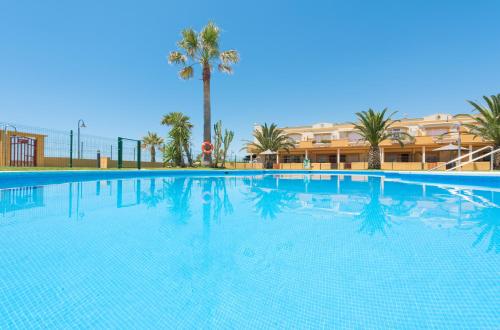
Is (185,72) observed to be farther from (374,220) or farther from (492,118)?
(492,118)

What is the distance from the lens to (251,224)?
3797 millimetres

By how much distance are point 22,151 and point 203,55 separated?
1405cm

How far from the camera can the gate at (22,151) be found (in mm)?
13680

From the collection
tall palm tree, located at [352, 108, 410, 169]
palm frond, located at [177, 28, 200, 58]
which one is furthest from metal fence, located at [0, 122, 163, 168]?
tall palm tree, located at [352, 108, 410, 169]

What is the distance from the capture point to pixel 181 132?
83.1 feet

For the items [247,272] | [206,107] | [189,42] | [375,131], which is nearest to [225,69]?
[189,42]

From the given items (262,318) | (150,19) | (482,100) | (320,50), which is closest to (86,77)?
(150,19)

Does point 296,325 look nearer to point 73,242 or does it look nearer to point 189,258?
point 189,258

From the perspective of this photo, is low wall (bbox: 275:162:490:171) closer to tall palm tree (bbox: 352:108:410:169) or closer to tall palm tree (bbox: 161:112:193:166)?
tall palm tree (bbox: 352:108:410:169)

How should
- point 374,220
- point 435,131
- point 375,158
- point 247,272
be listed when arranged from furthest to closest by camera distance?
point 435,131 → point 375,158 → point 374,220 → point 247,272

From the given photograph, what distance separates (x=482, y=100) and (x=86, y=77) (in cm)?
3229

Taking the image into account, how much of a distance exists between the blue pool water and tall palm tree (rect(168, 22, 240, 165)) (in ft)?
54.5

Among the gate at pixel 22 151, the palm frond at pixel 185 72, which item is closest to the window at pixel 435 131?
the palm frond at pixel 185 72

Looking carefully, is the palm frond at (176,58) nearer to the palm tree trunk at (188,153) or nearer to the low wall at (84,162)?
the palm tree trunk at (188,153)
